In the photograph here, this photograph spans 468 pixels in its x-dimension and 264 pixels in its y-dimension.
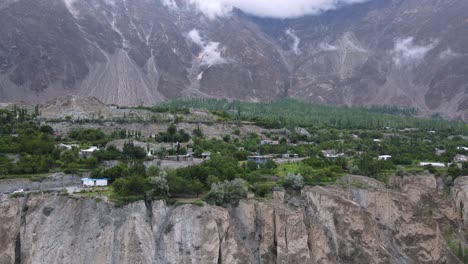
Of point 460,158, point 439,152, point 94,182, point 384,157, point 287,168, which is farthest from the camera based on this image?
point 439,152

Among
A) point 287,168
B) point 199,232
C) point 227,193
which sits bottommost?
point 199,232

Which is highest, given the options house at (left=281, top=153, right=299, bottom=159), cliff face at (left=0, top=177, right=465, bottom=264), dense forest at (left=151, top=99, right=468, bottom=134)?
dense forest at (left=151, top=99, right=468, bottom=134)

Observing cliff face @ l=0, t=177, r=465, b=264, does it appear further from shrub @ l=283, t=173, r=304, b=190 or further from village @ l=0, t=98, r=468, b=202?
village @ l=0, t=98, r=468, b=202

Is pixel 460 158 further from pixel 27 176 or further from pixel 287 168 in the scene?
pixel 27 176

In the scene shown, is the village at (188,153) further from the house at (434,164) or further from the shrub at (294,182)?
the shrub at (294,182)

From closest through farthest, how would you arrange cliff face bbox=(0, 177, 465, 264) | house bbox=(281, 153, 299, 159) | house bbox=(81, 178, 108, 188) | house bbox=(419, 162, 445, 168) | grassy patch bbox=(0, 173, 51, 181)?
cliff face bbox=(0, 177, 465, 264)
grassy patch bbox=(0, 173, 51, 181)
house bbox=(81, 178, 108, 188)
house bbox=(419, 162, 445, 168)
house bbox=(281, 153, 299, 159)

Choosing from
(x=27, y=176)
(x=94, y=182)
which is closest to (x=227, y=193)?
(x=94, y=182)

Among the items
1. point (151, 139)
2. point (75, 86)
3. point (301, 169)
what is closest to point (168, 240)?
point (301, 169)

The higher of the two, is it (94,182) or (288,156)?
(288,156)

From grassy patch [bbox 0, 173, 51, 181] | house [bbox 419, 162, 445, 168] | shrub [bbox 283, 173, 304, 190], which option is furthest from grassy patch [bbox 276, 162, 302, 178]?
grassy patch [bbox 0, 173, 51, 181]
